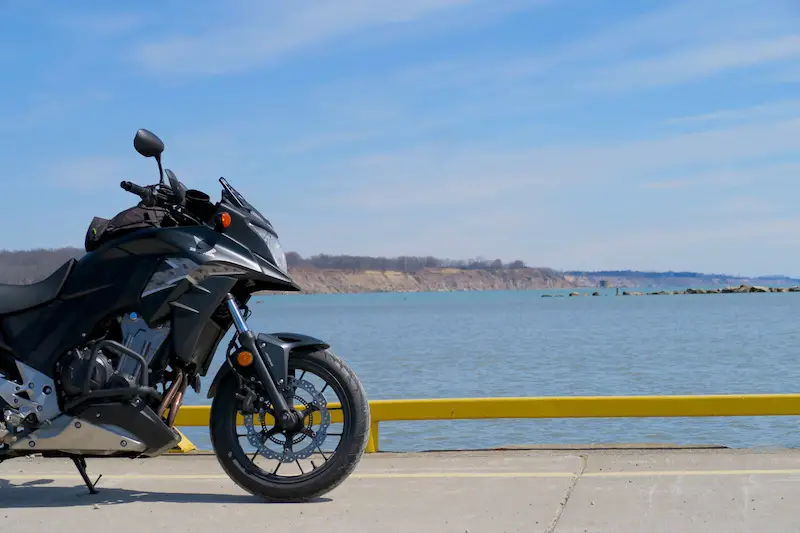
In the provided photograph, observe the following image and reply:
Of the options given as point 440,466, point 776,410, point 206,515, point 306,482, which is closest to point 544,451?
point 440,466

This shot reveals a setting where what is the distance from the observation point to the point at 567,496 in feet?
18.2

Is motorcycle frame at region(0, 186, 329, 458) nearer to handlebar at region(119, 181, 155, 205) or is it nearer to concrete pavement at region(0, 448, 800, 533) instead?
handlebar at region(119, 181, 155, 205)

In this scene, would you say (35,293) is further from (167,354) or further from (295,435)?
(295,435)

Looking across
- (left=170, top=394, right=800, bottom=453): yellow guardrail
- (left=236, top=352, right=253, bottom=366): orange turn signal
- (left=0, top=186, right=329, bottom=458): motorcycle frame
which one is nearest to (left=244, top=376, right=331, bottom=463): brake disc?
(left=0, top=186, right=329, bottom=458): motorcycle frame

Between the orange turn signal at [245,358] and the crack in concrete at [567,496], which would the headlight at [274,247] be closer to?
the orange turn signal at [245,358]

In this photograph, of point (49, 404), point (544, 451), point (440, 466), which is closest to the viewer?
point (49, 404)

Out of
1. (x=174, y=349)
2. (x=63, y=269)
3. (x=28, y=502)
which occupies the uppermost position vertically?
(x=63, y=269)

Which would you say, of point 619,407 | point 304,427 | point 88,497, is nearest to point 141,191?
point 304,427

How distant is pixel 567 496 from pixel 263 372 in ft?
5.73

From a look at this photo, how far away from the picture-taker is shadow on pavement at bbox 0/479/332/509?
18.7ft

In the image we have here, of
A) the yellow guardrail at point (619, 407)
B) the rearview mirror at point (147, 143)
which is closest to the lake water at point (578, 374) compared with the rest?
the yellow guardrail at point (619, 407)

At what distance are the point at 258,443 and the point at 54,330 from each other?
1.24m

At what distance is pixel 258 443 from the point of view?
18.2 feet

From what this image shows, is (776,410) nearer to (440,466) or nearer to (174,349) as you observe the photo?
(440,466)
